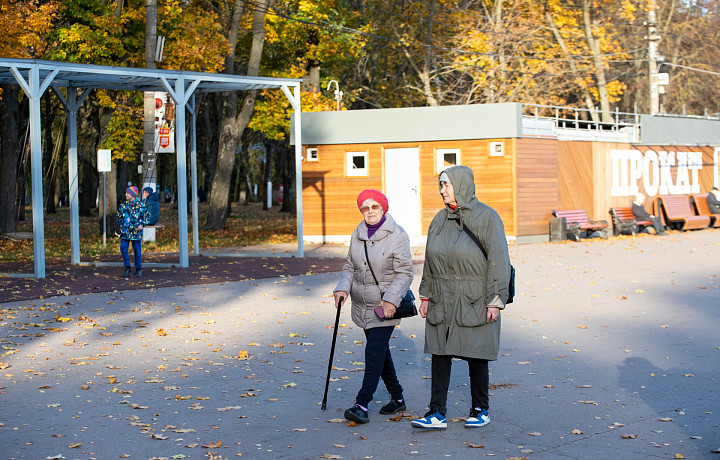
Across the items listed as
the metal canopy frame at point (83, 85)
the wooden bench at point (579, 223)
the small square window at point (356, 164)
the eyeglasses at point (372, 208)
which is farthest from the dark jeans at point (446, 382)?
the wooden bench at point (579, 223)

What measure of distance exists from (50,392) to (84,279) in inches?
344

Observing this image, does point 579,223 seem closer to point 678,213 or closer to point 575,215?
point 575,215

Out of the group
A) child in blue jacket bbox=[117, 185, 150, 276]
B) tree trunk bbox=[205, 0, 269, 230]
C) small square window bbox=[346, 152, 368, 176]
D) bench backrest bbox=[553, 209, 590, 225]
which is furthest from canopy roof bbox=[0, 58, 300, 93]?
bench backrest bbox=[553, 209, 590, 225]

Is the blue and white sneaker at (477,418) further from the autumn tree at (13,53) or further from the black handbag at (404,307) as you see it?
the autumn tree at (13,53)

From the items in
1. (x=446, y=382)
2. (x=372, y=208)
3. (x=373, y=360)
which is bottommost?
(x=446, y=382)

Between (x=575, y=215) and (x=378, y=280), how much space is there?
2043 centimetres

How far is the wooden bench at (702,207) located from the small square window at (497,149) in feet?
32.5

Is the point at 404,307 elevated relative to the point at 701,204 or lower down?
lower down

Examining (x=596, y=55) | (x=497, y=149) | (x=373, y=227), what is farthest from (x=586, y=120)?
(x=373, y=227)

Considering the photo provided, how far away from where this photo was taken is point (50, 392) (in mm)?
7645

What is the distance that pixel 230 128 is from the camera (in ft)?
101

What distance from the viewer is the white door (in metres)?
25.5

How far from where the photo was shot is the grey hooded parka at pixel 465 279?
6234 millimetres

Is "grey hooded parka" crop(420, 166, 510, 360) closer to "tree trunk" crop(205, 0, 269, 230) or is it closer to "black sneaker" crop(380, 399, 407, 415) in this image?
"black sneaker" crop(380, 399, 407, 415)
